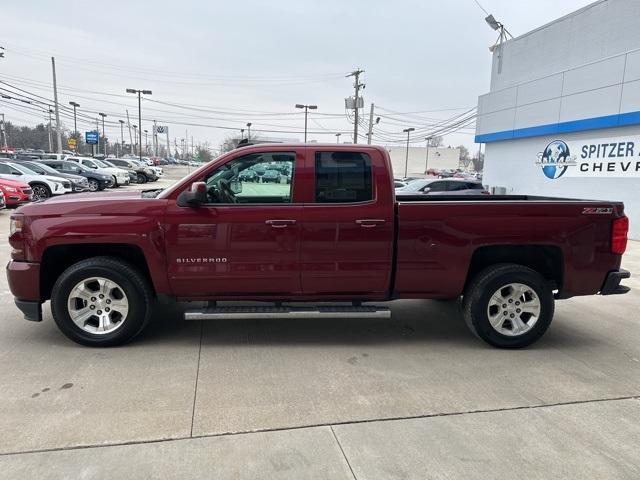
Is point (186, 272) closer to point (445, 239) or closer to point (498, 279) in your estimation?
point (445, 239)

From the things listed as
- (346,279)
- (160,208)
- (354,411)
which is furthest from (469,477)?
(160,208)

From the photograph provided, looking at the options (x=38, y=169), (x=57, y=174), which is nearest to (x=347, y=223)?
(x=38, y=169)

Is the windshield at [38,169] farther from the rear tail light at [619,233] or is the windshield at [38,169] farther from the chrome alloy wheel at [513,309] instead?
the rear tail light at [619,233]

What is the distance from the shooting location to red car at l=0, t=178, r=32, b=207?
1451 centimetres

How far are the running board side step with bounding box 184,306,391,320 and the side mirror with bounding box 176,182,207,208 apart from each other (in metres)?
1.01

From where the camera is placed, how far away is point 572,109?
47.7ft

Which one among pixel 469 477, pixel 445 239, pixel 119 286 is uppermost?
pixel 445 239

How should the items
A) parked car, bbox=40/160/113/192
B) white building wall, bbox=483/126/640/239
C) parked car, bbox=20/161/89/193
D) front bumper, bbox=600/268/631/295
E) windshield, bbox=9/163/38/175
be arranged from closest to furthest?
front bumper, bbox=600/268/631/295, white building wall, bbox=483/126/640/239, windshield, bbox=9/163/38/175, parked car, bbox=20/161/89/193, parked car, bbox=40/160/113/192

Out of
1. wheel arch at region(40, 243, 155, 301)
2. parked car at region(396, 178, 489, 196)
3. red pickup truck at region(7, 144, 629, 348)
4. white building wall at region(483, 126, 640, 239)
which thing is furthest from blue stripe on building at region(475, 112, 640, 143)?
wheel arch at region(40, 243, 155, 301)

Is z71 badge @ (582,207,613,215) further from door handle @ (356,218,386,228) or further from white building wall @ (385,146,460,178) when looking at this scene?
white building wall @ (385,146,460,178)

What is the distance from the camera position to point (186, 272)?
431 cm

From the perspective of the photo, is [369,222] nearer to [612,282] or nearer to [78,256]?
[612,282]

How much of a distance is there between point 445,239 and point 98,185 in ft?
80.6

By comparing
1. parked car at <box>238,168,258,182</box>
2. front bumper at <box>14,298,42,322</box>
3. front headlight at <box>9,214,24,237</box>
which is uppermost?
parked car at <box>238,168,258,182</box>
